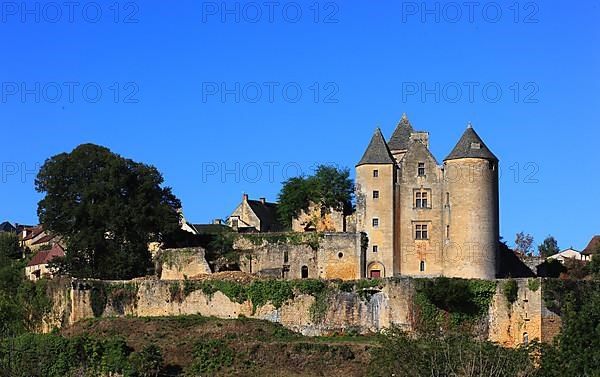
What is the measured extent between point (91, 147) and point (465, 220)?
21.8m

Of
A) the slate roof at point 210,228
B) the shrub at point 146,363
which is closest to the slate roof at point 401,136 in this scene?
the slate roof at point 210,228

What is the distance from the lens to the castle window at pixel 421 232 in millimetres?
66938

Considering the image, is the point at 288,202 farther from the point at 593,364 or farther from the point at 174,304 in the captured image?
the point at 593,364

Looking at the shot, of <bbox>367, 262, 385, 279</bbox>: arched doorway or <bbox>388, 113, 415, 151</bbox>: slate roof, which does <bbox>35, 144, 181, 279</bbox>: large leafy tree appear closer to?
<bbox>367, 262, 385, 279</bbox>: arched doorway

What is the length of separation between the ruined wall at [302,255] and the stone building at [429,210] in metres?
0.93

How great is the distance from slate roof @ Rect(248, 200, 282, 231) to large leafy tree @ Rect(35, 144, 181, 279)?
14444 mm

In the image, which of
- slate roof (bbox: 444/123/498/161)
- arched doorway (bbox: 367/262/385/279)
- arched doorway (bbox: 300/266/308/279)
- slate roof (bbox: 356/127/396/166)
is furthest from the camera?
arched doorway (bbox: 300/266/308/279)

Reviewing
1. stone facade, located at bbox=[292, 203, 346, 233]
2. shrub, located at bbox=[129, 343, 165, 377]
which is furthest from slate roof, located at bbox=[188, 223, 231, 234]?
shrub, located at bbox=[129, 343, 165, 377]

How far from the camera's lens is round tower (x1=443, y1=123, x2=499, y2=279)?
213 feet

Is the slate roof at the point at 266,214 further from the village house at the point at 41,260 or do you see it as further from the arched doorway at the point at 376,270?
the arched doorway at the point at 376,270

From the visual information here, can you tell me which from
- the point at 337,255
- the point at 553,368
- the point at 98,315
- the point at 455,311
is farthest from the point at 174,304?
the point at 553,368

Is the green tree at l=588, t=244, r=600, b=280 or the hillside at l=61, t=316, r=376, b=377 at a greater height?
the green tree at l=588, t=244, r=600, b=280

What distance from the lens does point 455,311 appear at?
6091 cm

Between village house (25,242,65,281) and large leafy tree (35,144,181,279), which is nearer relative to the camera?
large leafy tree (35,144,181,279)
